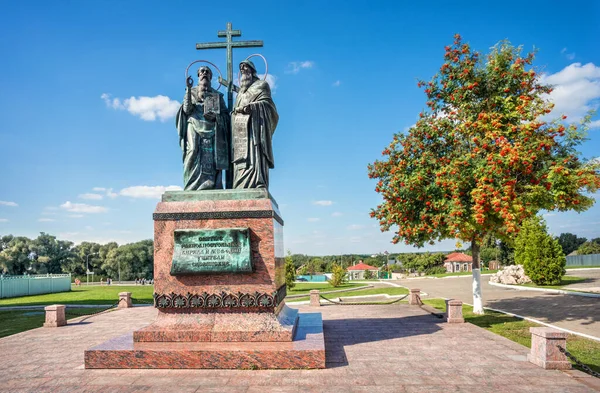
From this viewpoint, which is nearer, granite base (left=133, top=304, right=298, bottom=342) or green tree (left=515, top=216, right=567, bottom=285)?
Answer: granite base (left=133, top=304, right=298, bottom=342)

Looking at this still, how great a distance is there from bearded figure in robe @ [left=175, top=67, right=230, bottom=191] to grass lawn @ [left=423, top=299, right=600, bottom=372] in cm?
688

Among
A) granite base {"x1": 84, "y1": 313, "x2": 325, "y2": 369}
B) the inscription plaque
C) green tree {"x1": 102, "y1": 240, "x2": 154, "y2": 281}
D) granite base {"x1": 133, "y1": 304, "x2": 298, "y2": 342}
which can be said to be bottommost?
green tree {"x1": 102, "y1": 240, "x2": 154, "y2": 281}

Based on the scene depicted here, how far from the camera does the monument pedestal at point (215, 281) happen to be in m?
6.36

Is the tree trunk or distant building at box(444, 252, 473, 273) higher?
the tree trunk

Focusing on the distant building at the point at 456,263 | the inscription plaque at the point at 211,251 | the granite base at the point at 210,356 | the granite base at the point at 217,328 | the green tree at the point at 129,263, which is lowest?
the distant building at the point at 456,263

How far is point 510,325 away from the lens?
34.4 ft

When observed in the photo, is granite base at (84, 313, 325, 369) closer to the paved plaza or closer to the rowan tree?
the paved plaza

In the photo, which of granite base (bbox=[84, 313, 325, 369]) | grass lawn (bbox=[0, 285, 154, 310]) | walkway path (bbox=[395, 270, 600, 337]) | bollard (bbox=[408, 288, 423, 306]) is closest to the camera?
granite base (bbox=[84, 313, 325, 369])

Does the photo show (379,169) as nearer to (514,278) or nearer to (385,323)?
(385,323)

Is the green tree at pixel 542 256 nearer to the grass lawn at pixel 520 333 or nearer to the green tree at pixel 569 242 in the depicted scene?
the grass lawn at pixel 520 333

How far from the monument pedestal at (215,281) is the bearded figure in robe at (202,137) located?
478mm

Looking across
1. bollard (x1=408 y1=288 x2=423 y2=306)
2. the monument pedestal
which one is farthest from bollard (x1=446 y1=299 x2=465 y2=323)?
bollard (x1=408 y1=288 x2=423 y2=306)

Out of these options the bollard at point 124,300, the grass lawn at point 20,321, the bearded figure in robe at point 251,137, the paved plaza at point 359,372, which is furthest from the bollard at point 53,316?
the bearded figure in robe at point 251,137

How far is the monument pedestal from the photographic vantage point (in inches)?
250
